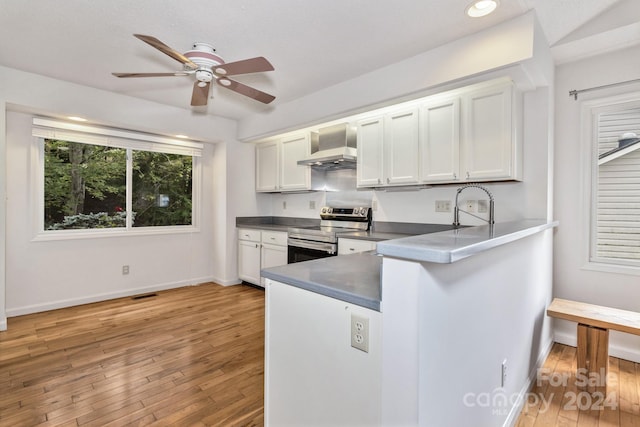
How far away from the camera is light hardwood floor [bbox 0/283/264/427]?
5.99 ft

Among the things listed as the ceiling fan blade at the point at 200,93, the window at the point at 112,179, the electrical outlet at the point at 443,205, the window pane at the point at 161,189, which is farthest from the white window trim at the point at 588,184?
the window pane at the point at 161,189

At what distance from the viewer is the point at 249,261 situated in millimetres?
Result: 4512

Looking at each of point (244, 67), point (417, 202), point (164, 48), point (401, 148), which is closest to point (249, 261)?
point (417, 202)

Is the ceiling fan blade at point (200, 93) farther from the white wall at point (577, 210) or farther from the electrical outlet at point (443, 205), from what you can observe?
the white wall at point (577, 210)

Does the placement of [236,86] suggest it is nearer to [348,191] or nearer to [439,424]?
[348,191]

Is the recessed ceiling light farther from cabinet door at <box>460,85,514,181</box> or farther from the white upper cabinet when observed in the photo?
the white upper cabinet

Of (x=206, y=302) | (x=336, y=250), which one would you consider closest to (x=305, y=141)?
(x=336, y=250)

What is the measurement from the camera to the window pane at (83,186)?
3553mm

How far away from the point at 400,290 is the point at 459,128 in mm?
2244

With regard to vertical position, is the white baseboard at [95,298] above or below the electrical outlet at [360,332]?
below

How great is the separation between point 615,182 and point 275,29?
2941 millimetres

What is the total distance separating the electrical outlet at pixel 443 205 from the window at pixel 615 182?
Result: 1.13 meters

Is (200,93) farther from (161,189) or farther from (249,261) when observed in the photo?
(249,261)

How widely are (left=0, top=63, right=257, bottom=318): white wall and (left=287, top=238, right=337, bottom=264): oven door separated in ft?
4.07
